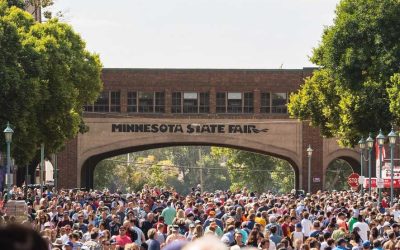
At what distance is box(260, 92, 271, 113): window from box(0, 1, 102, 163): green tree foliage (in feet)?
47.3

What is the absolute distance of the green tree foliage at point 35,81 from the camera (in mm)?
42594

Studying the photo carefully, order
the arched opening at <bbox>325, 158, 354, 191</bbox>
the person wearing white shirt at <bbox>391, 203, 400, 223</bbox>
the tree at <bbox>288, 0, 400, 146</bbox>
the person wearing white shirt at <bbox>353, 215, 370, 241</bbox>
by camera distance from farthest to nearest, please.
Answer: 1. the arched opening at <bbox>325, 158, 354, 191</bbox>
2. the tree at <bbox>288, 0, 400, 146</bbox>
3. the person wearing white shirt at <bbox>391, 203, 400, 223</bbox>
4. the person wearing white shirt at <bbox>353, 215, 370, 241</bbox>

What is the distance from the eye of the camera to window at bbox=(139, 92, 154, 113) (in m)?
65.1

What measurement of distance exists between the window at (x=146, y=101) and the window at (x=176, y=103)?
127 centimetres

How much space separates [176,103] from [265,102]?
5357mm

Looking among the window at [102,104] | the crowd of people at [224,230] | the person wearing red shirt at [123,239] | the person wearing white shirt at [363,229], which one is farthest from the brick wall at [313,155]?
the person wearing red shirt at [123,239]

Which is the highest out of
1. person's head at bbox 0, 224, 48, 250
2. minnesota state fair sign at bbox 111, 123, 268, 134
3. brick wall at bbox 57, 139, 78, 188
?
minnesota state fair sign at bbox 111, 123, 268, 134

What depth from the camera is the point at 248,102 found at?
65.0 m

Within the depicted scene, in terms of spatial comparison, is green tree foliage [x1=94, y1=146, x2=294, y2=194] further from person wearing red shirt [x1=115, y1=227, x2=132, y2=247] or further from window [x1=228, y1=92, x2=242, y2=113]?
person wearing red shirt [x1=115, y1=227, x2=132, y2=247]

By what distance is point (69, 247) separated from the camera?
51.3 ft

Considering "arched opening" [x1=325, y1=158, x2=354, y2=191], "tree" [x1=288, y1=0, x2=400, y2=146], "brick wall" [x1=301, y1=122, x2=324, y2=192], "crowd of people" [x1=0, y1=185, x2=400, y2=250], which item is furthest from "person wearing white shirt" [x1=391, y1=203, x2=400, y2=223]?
"arched opening" [x1=325, y1=158, x2=354, y2=191]

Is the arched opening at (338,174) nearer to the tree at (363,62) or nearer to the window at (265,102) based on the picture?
the window at (265,102)

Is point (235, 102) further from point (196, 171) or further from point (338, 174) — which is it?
point (196, 171)

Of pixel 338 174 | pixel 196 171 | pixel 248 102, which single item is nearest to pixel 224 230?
pixel 248 102
